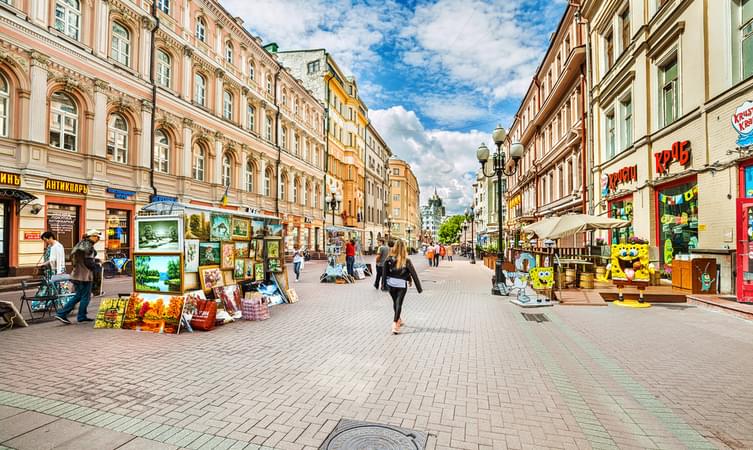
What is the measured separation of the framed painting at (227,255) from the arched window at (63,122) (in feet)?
38.1

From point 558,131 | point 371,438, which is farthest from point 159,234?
point 558,131

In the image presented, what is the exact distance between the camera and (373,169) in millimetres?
62281

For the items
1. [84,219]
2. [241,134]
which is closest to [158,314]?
[84,219]

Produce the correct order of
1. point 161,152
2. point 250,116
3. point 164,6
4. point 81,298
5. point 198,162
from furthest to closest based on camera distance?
point 250,116
point 198,162
point 161,152
point 164,6
point 81,298

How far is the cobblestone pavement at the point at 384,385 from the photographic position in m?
3.47

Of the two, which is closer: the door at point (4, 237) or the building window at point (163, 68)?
the door at point (4, 237)

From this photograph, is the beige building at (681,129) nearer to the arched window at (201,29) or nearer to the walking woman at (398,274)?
the walking woman at (398,274)

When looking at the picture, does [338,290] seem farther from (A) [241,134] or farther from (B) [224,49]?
(B) [224,49]

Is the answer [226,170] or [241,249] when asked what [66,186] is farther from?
[226,170]

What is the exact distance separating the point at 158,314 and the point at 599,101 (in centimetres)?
1987

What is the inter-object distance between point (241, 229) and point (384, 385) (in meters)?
6.44

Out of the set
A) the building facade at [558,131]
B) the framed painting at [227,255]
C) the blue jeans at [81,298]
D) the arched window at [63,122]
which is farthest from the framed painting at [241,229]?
the building facade at [558,131]

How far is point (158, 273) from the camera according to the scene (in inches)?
308

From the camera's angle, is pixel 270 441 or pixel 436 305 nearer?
pixel 270 441
